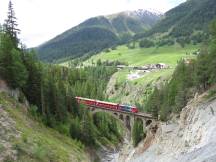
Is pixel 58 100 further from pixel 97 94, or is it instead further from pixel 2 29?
pixel 97 94

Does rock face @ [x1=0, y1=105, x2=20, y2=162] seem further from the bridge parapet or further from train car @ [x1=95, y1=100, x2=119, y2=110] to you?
train car @ [x1=95, y1=100, x2=119, y2=110]

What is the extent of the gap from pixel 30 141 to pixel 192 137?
917 inches

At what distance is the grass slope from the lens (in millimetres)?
58188

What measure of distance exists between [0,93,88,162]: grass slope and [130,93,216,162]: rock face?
581 inches

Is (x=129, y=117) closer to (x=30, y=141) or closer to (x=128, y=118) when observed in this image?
(x=128, y=118)

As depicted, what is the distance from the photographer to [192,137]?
5494 centimetres

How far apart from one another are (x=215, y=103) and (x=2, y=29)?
175ft

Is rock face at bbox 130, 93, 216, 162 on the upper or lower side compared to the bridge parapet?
upper

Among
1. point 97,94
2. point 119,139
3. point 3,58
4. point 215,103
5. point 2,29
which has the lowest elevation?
point 119,139

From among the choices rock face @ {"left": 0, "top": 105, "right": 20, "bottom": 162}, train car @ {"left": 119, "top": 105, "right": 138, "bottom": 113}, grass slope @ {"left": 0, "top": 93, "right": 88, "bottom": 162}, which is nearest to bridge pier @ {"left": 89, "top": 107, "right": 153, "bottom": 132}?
train car @ {"left": 119, "top": 105, "right": 138, "bottom": 113}

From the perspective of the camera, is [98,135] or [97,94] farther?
[97,94]

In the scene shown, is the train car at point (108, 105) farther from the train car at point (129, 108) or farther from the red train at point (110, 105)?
the train car at point (129, 108)

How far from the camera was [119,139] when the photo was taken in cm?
15275

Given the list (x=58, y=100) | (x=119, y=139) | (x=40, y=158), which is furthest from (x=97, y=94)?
(x=40, y=158)
